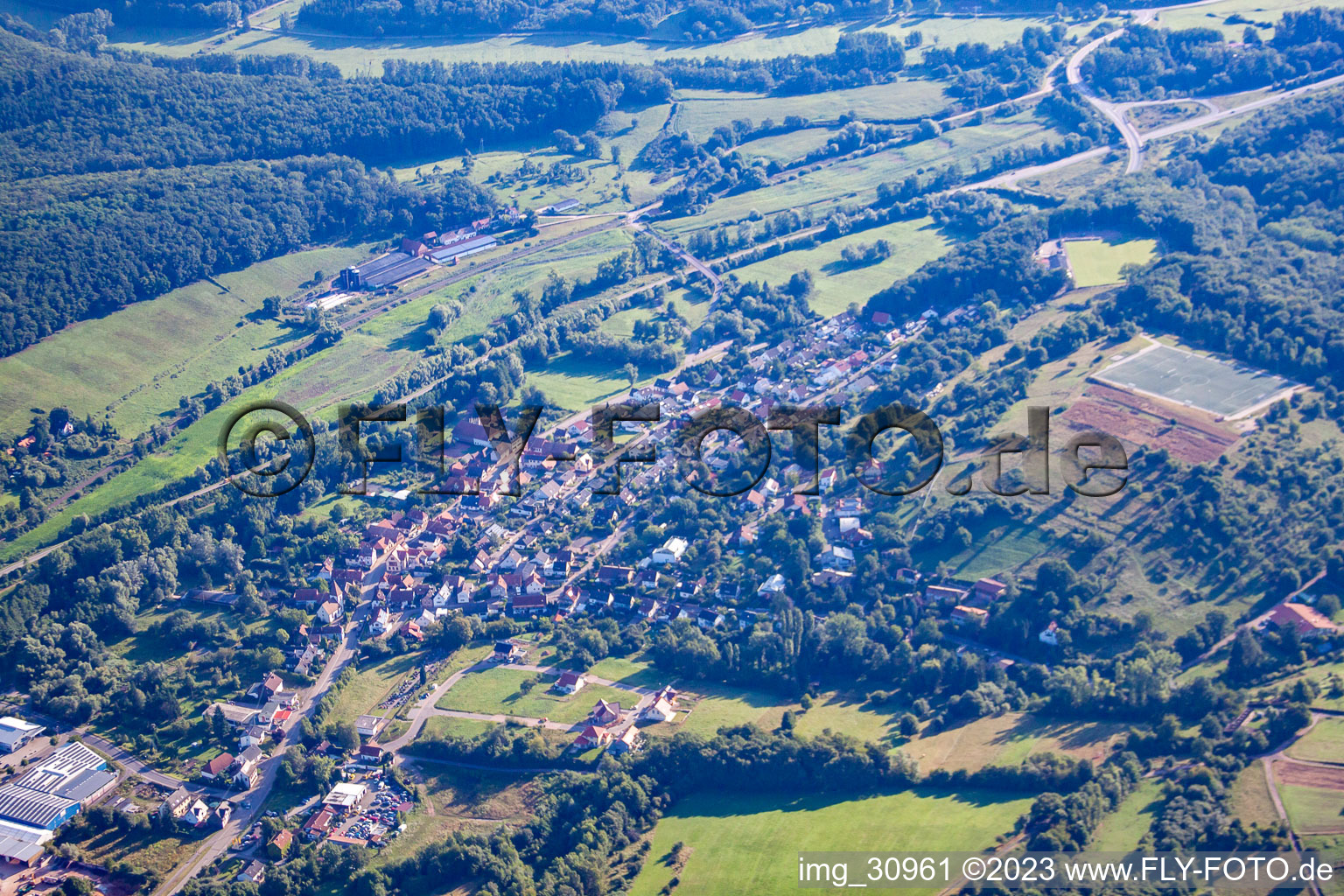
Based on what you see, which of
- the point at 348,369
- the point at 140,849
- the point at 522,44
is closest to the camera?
the point at 140,849

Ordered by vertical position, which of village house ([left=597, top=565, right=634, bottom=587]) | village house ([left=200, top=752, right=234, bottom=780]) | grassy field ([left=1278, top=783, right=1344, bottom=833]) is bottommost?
grassy field ([left=1278, top=783, right=1344, bottom=833])

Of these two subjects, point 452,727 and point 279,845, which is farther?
point 452,727

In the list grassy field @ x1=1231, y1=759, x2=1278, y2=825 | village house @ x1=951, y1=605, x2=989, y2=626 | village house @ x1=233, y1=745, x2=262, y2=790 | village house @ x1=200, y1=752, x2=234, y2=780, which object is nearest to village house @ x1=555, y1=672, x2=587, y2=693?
village house @ x1=233, y1=745, x2=262, y2=790

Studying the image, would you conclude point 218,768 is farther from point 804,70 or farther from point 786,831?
point 804,70

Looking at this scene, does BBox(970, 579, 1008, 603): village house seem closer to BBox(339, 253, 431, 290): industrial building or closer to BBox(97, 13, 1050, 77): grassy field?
BBox(339, 253, 431, 290): industrial building

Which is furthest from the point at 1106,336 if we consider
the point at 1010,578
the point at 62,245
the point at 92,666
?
the point at 62,245

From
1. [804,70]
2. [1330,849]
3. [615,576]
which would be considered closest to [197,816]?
[615,576]
